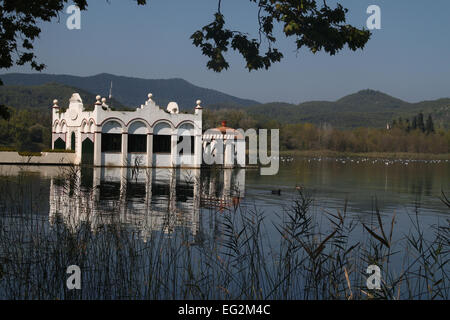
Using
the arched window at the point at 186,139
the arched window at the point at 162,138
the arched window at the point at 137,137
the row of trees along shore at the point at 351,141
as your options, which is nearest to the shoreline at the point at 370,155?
the row of trees along shore at the point at 351,141

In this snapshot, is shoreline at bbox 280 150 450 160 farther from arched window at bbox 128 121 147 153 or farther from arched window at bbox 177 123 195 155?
arched window at bbox 128 121 147 153

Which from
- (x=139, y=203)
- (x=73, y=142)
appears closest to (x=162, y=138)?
(x=73, y=142)

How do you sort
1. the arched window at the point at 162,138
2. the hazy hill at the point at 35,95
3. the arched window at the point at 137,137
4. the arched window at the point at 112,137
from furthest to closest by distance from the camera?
the hazy hill at the point at 35,95 → the arched window at the point at 162,138 → the arched window at the point at 137,137 → the arched window at the point at 112,137

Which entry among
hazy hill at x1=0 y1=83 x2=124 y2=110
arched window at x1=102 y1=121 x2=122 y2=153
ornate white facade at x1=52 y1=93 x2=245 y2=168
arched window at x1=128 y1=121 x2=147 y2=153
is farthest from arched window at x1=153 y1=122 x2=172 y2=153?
hazy hill at x1=0 y1=83 x2=124 y2=110

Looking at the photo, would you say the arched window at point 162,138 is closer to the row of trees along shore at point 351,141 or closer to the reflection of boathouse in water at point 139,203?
the reflection of boathouse in water at point 139,203

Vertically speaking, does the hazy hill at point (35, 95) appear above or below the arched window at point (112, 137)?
above

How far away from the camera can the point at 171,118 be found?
42688 mm

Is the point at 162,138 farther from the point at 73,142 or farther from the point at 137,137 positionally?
the point at 73,142

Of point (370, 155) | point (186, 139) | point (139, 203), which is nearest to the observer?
point (139, 203)

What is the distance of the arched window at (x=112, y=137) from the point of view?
40875 mm

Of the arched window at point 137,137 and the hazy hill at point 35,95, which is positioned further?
the hazy hill at point 35,95

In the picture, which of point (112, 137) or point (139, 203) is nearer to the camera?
point (139, 203)

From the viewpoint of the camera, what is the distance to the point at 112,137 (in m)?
41.3
